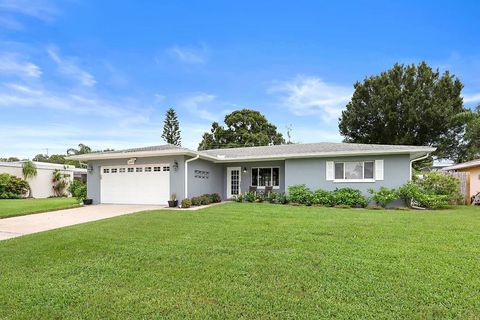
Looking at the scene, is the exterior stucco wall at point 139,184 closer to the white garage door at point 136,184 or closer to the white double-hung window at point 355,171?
the white garage door at point 136,184

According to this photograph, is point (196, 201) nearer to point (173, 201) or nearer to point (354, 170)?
point (173, 201)

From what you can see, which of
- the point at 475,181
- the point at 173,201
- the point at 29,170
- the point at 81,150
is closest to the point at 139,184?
the point at 173,201

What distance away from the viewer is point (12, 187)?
843 inches

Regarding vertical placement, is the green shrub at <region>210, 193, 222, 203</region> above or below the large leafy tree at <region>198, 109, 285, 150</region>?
below

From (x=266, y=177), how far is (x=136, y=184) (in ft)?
23.8

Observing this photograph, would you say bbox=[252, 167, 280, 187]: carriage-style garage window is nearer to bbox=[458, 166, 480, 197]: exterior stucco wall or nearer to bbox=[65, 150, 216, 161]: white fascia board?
bbox=[65, 150, 216, 161]: white fascia board

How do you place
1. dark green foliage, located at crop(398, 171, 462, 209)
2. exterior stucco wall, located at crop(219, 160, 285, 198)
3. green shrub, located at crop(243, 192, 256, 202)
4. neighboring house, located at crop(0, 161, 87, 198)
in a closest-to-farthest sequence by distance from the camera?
dark green foliage, located at crop(398, 171, 462, 209), green shrub, located at crop(243, 192, 256, 202), exterior stucco wall, located at crop(219, 160, 285, 198), neighboring house, located at crop(0, 161, 87, 198)

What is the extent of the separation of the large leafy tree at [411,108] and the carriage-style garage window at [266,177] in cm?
1660

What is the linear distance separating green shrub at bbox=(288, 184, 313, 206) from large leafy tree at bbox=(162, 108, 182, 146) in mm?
32153

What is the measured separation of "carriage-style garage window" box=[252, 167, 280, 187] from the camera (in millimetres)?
16828

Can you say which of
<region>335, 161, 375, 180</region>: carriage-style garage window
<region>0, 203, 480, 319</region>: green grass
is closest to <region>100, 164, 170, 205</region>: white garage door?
<region>0, 203, 480, 319</region>: green grass

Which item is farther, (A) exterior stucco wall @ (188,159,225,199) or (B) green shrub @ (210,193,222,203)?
(B) green shrub @ (210,193,222,203)

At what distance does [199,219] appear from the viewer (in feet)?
30.5

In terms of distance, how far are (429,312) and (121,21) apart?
46.2 ft
